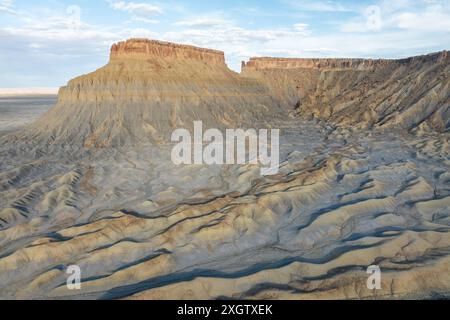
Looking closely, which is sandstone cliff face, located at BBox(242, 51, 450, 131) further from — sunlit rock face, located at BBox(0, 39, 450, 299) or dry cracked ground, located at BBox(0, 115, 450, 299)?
dry cracked ground, located at BBox(0, 115, 450, 299)

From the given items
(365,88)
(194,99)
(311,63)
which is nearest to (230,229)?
(194,99)

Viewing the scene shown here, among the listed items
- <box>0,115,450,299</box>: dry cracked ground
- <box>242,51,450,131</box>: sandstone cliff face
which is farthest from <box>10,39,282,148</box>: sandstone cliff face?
<box>242,51,450,131</box>: sandstone cliff face

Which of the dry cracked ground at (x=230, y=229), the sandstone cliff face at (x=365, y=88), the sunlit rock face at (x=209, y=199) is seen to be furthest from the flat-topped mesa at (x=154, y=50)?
the dry cracked ground at (x=230, y=229)

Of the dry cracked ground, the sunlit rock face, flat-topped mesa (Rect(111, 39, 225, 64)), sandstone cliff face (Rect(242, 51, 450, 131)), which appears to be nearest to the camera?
A: the dry cracked ground

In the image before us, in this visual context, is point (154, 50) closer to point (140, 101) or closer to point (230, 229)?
point (140, 101)
